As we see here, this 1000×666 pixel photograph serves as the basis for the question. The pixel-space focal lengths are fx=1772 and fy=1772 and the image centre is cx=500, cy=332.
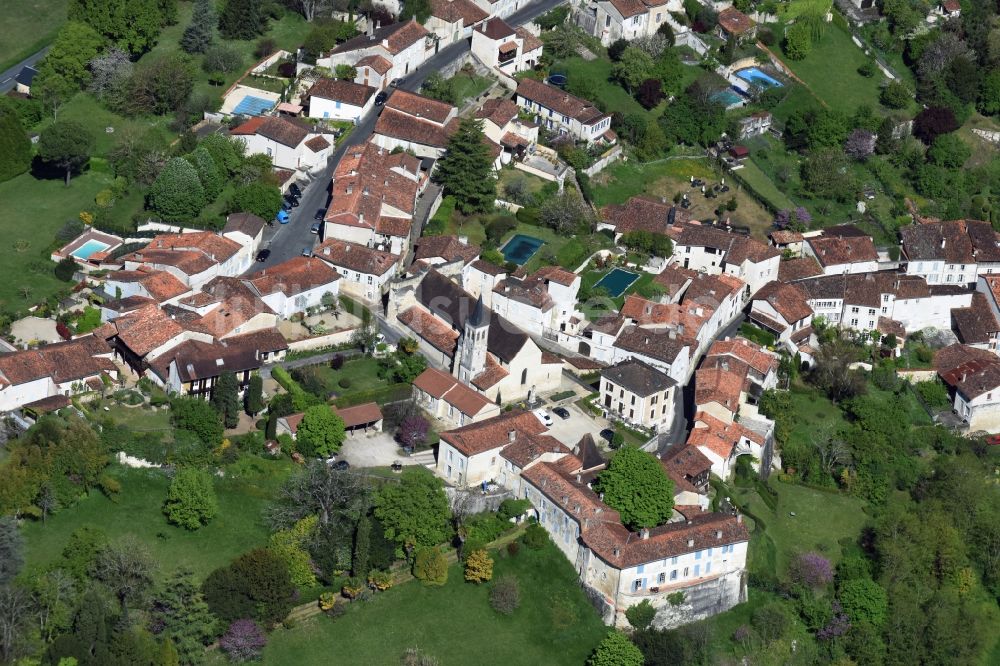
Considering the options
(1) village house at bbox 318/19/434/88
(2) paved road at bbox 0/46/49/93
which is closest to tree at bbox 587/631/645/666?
(1) village house at bbox 318/19/434/88

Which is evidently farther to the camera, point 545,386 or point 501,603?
point 545,386

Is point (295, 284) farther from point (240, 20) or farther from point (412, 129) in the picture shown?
point (240, 20)

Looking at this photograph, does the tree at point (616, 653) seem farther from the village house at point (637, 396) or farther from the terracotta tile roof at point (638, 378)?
the terracotta tile roof at point (638, 378)

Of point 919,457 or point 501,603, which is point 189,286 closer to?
point 501,603

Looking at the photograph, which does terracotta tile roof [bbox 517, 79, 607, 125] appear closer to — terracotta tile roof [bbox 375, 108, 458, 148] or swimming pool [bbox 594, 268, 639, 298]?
terracotta tile roof [bbox 375, 108, 458, 148]

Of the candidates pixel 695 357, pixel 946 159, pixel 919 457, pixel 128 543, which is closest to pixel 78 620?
pixel 128 543
